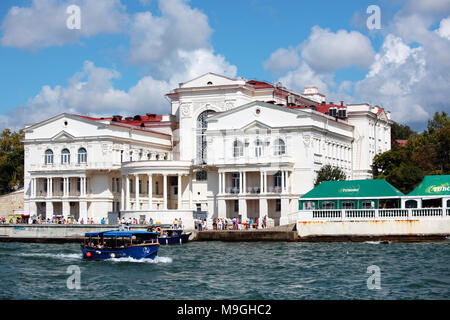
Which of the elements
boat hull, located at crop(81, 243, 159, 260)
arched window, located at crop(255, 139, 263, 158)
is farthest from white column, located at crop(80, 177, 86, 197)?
boat hull, located at crop(81, 243, 159, 260)

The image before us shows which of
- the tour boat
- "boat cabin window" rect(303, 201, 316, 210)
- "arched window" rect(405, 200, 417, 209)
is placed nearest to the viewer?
"arched window" rect(405, 200, 417, 209)

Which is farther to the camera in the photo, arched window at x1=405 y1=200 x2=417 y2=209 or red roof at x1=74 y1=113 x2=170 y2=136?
red roof at x1=74 y1=113 x2=170 y2=136

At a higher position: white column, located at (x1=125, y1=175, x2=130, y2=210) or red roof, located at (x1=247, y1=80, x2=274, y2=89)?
red roof, located at (x1=247, y1=80, x2=274, y2=89)

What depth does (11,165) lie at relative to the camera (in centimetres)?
10381

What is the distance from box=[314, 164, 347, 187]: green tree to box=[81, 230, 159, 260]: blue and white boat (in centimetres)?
Answer: 2627

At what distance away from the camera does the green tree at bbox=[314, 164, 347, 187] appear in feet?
235

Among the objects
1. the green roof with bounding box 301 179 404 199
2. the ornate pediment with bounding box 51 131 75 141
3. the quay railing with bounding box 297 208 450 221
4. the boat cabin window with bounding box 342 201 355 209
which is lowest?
the quay railing with bounding box 297 208 450 221

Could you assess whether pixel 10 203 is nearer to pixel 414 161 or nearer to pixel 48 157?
pixel 48 157

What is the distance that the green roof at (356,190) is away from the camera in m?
60.4

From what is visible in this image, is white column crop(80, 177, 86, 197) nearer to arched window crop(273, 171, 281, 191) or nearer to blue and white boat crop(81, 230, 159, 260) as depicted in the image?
arched window crop(273, 171, 281, 191)

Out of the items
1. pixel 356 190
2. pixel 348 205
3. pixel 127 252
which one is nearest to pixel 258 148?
pixel 348 205

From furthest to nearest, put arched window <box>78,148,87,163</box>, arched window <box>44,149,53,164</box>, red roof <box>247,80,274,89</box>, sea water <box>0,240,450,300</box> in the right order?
red roof <box>247,80,274,89</box> → arched window <box>44,149,53,164</box> → arched window <box>78,148,87,163</box> → sea water <box>0,240,450,300</box>

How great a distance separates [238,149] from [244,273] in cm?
3636
